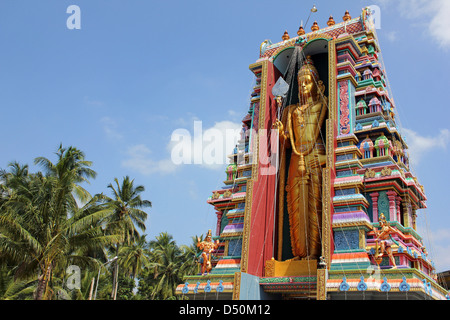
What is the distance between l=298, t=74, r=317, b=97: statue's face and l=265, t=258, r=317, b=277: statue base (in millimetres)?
7176

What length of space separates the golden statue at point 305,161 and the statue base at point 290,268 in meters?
0.30

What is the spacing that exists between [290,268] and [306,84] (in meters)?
7.92

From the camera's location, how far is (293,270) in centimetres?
1587

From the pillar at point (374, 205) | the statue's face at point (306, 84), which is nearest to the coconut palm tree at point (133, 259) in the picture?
the statue's face at point (306, 84)

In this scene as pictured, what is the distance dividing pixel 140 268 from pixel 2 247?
71.6ft

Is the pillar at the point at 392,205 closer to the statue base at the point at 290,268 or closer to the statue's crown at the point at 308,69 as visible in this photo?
the statue base at the point at 290,268

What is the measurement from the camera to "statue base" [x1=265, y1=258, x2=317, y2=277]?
15.5 meters

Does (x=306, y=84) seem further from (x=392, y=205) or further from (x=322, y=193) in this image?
(x=392, y=205)

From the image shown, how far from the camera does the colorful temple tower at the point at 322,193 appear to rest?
14.2 meters

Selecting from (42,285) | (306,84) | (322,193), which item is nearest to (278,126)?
(306,84)

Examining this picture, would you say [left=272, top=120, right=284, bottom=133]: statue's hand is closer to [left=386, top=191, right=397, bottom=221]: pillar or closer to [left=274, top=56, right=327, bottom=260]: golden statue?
[left=274, top=56, right=327, bottom=260]: golden statue

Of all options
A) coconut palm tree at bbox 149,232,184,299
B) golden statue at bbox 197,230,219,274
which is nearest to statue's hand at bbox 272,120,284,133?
golden statue at bbox 197,230,219,274
